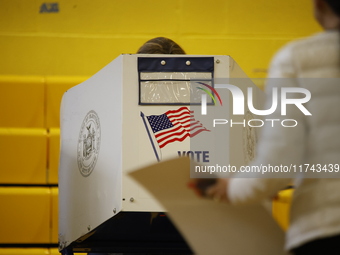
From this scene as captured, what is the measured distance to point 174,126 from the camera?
6.38 feet

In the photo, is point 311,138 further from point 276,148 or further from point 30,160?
point 30,160

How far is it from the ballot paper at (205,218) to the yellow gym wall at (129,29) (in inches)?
94.2

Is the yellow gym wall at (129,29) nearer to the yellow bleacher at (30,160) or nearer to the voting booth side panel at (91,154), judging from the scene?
the yellow bleacher at (30,160)

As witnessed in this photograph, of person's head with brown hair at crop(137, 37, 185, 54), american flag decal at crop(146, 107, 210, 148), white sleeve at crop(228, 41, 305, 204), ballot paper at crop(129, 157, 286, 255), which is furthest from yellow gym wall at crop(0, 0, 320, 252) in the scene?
white sleeve at crop(228, 41, 305, 204)

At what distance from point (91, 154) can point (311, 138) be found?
1.35 meters

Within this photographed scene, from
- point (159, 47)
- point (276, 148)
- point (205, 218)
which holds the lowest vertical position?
point (205, 218)

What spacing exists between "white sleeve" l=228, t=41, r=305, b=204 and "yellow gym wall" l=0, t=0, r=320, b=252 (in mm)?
2364

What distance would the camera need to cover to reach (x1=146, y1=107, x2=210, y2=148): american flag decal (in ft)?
6.35

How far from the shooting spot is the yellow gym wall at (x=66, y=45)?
10.7ft

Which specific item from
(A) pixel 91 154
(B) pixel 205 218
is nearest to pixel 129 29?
(A) pixel 91 154

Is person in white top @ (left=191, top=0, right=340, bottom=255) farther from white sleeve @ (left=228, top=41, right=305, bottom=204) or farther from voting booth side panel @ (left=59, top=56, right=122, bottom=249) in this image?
voting booth side panel @ (left=59, top=56, right=122, bottom=249)

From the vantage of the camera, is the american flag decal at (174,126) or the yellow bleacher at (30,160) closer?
the american flag decal at (174,126)

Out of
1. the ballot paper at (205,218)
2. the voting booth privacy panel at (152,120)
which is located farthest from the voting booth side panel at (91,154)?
the ballot paper at (205,218)

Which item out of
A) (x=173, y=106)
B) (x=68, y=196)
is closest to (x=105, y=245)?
(x=68, y=196)
